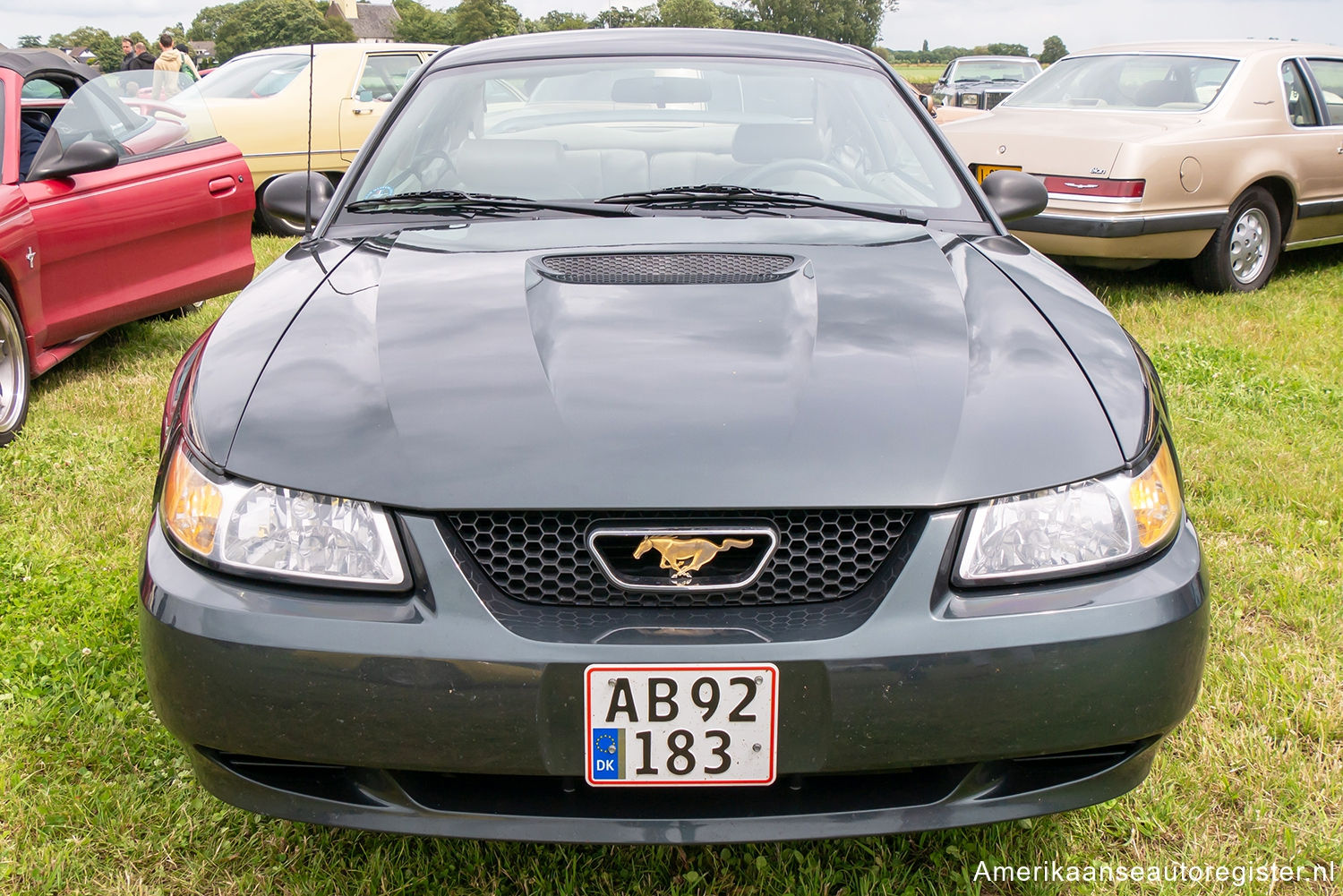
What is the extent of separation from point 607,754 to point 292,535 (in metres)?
0.52

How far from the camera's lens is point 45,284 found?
4.25 metres

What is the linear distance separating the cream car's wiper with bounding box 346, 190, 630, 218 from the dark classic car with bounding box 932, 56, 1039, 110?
17.0 m

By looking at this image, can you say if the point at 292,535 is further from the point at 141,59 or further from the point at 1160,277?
the point at 141,59

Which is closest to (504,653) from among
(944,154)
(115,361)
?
(944,154)

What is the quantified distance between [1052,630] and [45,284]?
4088mm

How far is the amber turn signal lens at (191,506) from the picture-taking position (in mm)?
1574

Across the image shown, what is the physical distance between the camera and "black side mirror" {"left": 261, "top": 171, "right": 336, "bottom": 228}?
9.16ft

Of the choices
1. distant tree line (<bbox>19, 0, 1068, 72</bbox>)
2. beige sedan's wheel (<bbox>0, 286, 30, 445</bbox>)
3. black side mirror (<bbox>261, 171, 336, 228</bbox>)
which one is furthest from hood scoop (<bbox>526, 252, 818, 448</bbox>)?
distant tree line (<bbox>19, 0, 1068, 72</bbox>)

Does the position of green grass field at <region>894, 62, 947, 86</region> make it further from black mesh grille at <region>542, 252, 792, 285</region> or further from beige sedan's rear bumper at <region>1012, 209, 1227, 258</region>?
black mesh grille at <region>542, 252, 792, 285</region>

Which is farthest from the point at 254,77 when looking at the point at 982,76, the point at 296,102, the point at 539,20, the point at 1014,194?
the point at 539,20

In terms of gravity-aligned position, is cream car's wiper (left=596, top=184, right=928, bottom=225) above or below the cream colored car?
above

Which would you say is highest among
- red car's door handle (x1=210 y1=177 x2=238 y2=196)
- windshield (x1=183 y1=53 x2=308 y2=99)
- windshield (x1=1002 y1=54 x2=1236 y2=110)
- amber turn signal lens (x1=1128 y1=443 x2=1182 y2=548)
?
amber turn signal lens (x1=1128 y1=443 x2=1182 y2=548)

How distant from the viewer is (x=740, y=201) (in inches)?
97.7

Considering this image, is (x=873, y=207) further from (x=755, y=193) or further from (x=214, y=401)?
(x=214, y=401)
